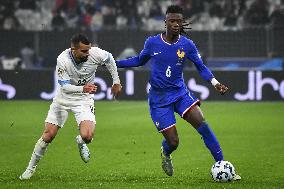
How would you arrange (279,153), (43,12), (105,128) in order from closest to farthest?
(279,153), (105,128), (43,12)

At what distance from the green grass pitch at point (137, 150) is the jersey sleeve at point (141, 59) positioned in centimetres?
145

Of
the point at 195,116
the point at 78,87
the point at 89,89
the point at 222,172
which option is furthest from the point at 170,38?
the point at 222,172

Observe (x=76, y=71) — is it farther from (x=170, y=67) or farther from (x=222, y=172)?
(x=222, y=172)

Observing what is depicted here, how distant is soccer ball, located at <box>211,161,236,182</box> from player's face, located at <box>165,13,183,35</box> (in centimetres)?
173

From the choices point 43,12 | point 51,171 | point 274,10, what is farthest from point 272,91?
point 51,171

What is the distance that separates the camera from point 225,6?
26734 mm

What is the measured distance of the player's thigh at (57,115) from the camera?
34.2ft

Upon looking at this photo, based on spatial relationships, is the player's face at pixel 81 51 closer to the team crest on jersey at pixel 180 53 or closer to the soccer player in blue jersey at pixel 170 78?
the soccer player in blue jersey at pixel 170 78

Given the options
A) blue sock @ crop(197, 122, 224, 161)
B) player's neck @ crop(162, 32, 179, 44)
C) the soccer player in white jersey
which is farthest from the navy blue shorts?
player's neck @ crop(162, 32, 179, 44)

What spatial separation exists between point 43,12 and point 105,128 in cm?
1038

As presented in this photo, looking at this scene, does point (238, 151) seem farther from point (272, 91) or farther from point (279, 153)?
point (272, 91)

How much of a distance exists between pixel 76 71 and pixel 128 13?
16.5 m

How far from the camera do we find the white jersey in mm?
10406

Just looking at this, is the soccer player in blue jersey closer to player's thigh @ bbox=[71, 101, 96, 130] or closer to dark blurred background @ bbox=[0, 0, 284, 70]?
player's thigh @ bbox=[71, 101, 96, 130]
